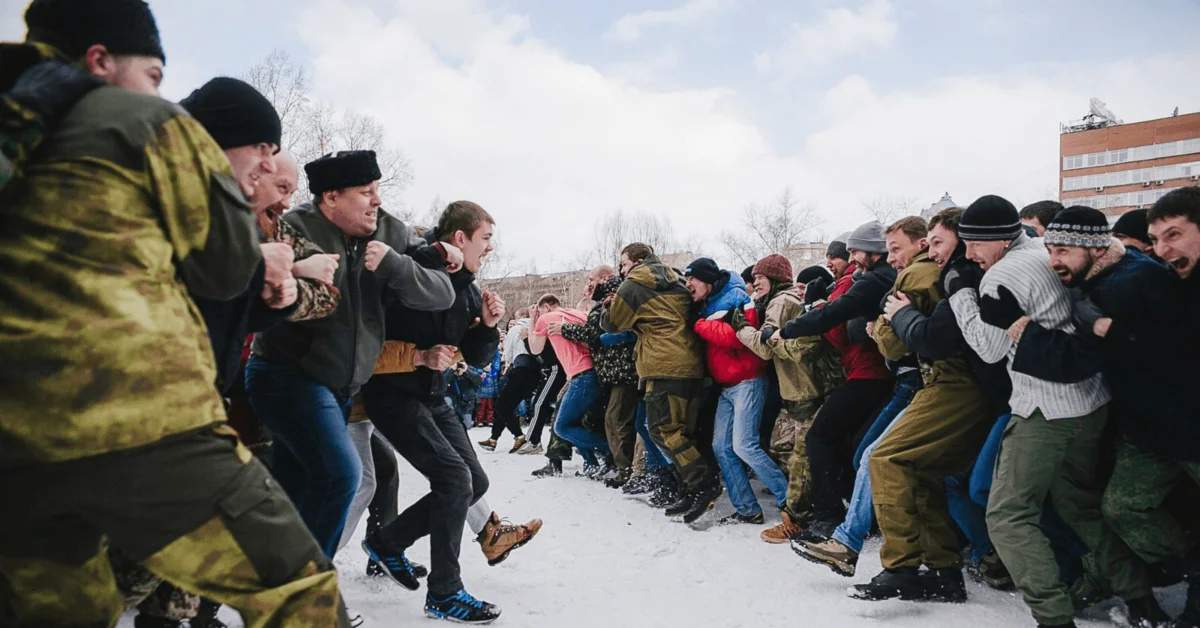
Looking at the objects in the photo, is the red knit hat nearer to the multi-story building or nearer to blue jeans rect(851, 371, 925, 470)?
blue jeans rect(851, 371, 925, 470)

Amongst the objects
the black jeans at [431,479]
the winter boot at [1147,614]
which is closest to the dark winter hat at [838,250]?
the winter boot at [1147,614]

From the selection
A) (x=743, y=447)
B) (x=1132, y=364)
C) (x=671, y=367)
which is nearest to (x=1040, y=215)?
(x=1132, y=364)

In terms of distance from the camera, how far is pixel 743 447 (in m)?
6.03

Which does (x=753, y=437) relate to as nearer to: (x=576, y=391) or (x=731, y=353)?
(x=731, y=353)

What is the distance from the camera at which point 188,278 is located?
1716mm

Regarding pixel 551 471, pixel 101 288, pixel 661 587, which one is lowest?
pixel 551 471

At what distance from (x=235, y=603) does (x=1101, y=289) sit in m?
3.52

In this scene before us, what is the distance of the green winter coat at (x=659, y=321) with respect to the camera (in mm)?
6402

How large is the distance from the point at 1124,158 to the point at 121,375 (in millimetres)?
79293

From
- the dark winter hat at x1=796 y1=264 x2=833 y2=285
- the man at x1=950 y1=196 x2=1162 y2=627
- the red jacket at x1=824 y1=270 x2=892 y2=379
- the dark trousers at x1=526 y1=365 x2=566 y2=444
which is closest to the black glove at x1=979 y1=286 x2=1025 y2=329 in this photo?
the man at x1=950 y1=196 x2=1162 y2=627

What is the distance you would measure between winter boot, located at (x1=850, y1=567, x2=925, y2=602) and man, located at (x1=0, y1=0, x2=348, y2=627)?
9.99 ft

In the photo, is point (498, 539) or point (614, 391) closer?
point (498, 539)

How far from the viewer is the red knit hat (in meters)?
6.29

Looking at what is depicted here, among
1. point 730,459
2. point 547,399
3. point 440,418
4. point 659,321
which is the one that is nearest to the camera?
point 440,418
